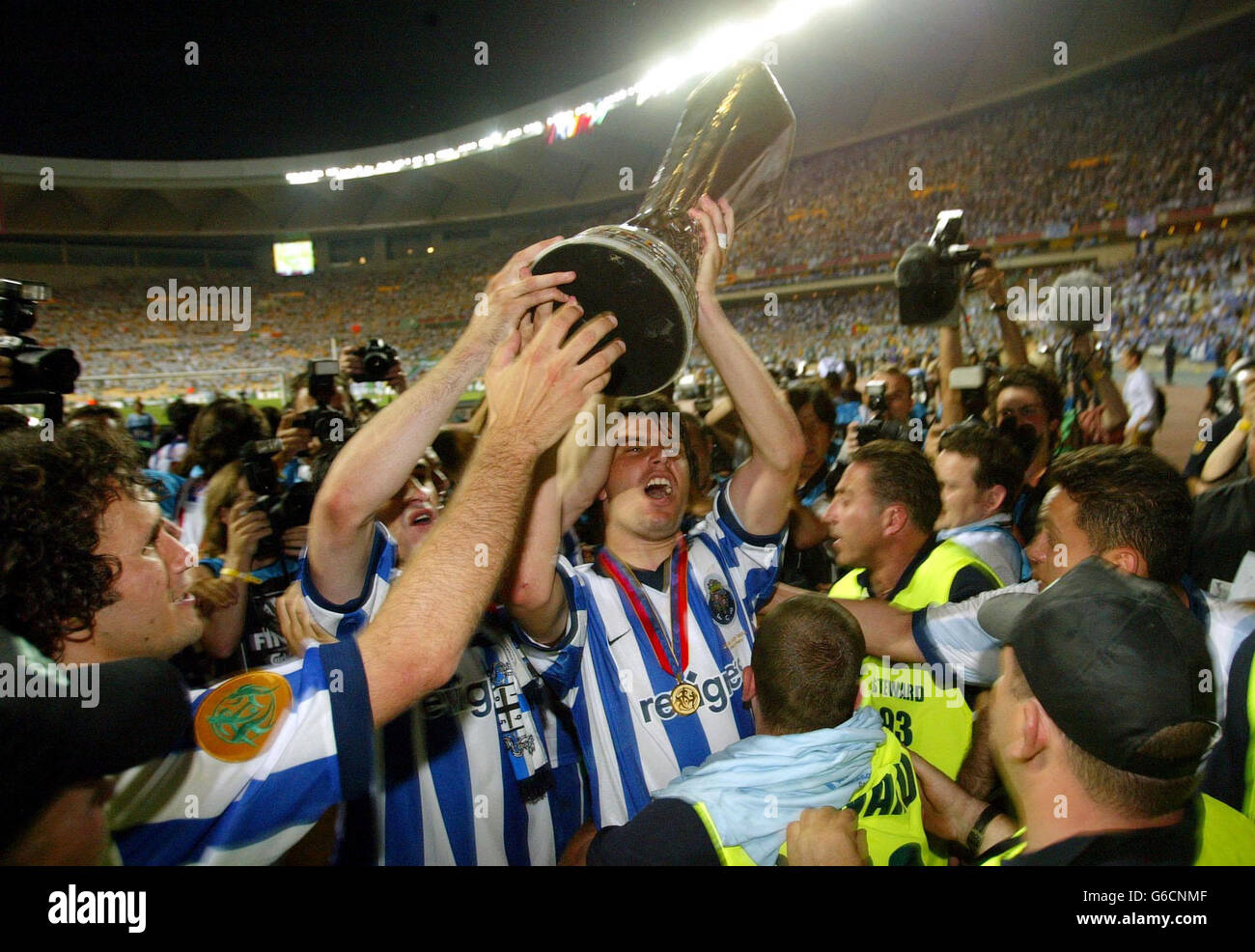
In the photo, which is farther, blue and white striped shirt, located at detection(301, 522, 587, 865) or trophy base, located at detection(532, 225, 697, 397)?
blue and white striped shirt, located at detection(301, 522, 587, 865)

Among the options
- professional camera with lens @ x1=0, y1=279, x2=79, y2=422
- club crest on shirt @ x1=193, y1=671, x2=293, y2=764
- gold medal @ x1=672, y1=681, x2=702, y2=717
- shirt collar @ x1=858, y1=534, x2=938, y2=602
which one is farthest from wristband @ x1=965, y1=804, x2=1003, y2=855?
professional camera with lens @ x1=0, y1=279, x2=79, y2=422

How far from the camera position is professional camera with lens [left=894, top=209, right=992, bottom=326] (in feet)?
10.1

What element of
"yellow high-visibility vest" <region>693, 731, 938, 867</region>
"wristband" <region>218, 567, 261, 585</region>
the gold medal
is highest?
"wristband" <region>218, 567, 261, 585</region>

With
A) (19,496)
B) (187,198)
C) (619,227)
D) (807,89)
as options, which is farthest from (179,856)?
(187,198)

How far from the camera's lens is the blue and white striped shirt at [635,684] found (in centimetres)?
174

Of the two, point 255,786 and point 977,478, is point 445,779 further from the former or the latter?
point 977,478

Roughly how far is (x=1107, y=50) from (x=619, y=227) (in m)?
13.3

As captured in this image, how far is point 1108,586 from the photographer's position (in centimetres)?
118

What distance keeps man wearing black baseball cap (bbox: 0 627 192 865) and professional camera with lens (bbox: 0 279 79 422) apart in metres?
1.07

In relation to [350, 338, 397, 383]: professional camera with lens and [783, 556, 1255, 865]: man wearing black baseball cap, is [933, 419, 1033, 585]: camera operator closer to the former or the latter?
[783, 556, 1255, 865]: man wearing black baseball cap

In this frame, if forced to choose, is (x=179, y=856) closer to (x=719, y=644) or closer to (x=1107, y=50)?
(x=719, y=644)

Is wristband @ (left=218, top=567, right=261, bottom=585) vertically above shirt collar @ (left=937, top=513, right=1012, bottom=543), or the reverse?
shirt collar @ (left=937, top=513, right=1012, bottom=543)

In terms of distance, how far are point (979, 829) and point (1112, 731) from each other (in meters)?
0.63

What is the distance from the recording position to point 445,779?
167 centimetres
